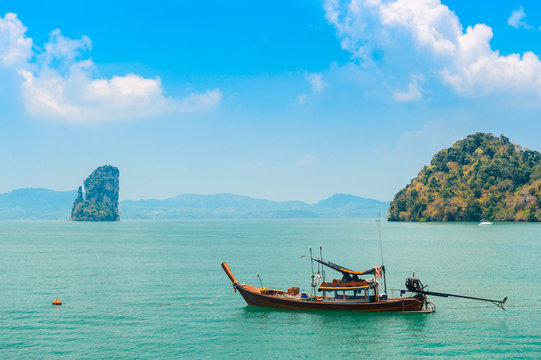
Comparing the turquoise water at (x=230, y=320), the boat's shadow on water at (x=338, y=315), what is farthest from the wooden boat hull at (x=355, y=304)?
the turquoise water at (x=230, y=320)

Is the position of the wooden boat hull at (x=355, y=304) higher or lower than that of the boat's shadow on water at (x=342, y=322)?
higher

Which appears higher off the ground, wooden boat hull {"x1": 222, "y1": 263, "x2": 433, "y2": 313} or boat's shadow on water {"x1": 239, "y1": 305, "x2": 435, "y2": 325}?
wooden boat hull {"x1": 222, "y1": 263, "x2": 433, "y2": 313}

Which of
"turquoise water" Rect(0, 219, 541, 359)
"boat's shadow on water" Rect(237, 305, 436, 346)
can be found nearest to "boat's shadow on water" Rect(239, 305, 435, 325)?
"boat's shadow on water" Rect(237, 305, 436, 346)

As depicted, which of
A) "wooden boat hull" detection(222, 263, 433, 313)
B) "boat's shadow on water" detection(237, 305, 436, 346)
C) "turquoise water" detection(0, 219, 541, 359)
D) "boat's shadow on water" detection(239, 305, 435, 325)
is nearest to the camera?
"turquoise water" detection(0, 219, 541, 359)

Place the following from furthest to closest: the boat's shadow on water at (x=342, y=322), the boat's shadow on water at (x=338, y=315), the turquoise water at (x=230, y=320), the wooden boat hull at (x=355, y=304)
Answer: the wooden boat hull at (x=355, y=304), the boat's shadow on water at (x=338, y=315), the boat's shadow on water at (x=342, y=322), the turquoise water at (x=230, y=320)

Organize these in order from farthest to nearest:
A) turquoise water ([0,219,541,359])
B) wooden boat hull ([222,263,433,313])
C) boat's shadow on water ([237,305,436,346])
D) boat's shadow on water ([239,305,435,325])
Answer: wooden boat hull ([222,263,433,313])
boat's shadow on water ([239,305,435,325])
boat's shadow on water ([237,305,436,346])
turquoise water ([0,219,541,359])

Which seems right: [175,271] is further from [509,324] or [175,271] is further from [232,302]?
[509,324]

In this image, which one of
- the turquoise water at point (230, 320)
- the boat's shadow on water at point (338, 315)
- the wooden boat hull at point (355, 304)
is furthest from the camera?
the wooden boat hull at point (355, 304)

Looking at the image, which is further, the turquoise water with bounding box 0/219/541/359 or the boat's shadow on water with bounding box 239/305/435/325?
the boat's shadow on water with bounding box 239/305/435/325

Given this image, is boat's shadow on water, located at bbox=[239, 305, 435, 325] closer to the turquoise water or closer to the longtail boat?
the turquoise water

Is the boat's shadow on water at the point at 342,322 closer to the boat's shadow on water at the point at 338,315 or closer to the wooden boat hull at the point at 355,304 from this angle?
the boat's shadow on water at the point at 338,315

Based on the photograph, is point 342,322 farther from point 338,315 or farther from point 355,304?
point 355,304

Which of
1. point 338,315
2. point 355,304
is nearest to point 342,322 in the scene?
point 338,315

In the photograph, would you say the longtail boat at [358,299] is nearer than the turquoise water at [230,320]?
No
